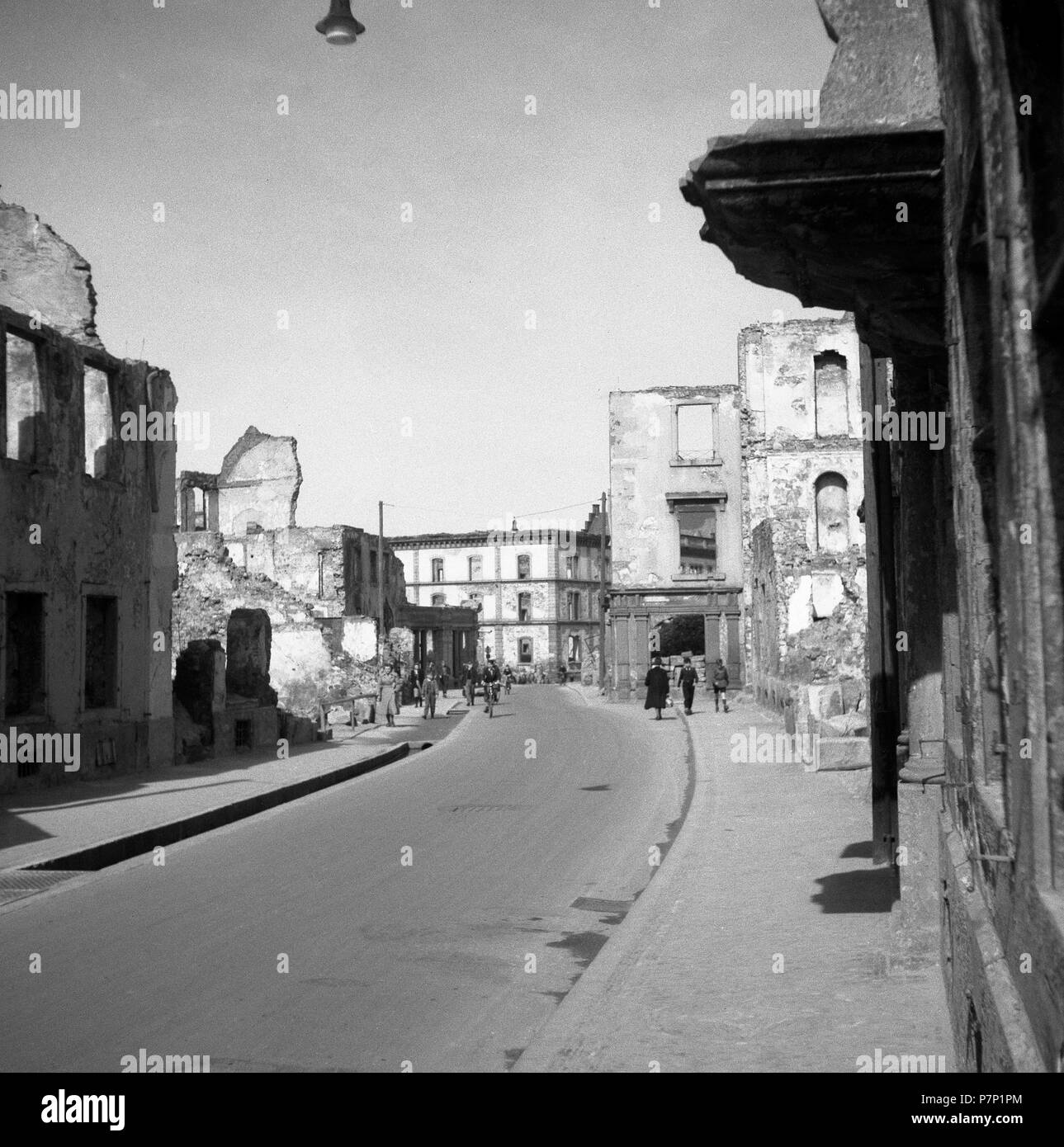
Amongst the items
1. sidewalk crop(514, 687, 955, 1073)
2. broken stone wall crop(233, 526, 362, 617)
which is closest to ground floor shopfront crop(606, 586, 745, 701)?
broken stone wall crop(233, 526, 362, 617)

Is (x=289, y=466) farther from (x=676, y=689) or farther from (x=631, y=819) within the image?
(x=631, y=819)

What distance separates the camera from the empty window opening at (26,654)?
58.1 feet

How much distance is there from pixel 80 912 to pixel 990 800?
6.89 meters

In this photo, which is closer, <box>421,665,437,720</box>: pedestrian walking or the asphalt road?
the asphalt road

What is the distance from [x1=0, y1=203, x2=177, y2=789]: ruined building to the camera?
17.6 m

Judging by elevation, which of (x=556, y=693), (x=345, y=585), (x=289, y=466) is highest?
(x=289, y=466)

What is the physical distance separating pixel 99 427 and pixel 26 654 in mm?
3979

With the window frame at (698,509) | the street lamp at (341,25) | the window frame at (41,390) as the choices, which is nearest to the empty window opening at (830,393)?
the window frame at (698,509)

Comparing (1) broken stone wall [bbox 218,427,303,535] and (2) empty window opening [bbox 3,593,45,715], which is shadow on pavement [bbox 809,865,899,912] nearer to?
(2) empty window opening [bbox 3,593,45,715]

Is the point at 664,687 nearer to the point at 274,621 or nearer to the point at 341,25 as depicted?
the point at 274,621

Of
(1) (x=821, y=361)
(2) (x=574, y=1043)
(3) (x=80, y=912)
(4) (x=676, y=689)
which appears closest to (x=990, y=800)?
(2) (x=574, y=1043)

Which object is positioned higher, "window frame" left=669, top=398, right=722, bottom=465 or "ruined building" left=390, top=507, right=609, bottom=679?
"window frame" left=669, top=398, right=722, bottom=465

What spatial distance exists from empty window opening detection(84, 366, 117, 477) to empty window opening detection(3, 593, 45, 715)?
279cm

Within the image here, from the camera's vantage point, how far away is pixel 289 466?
53.6m
